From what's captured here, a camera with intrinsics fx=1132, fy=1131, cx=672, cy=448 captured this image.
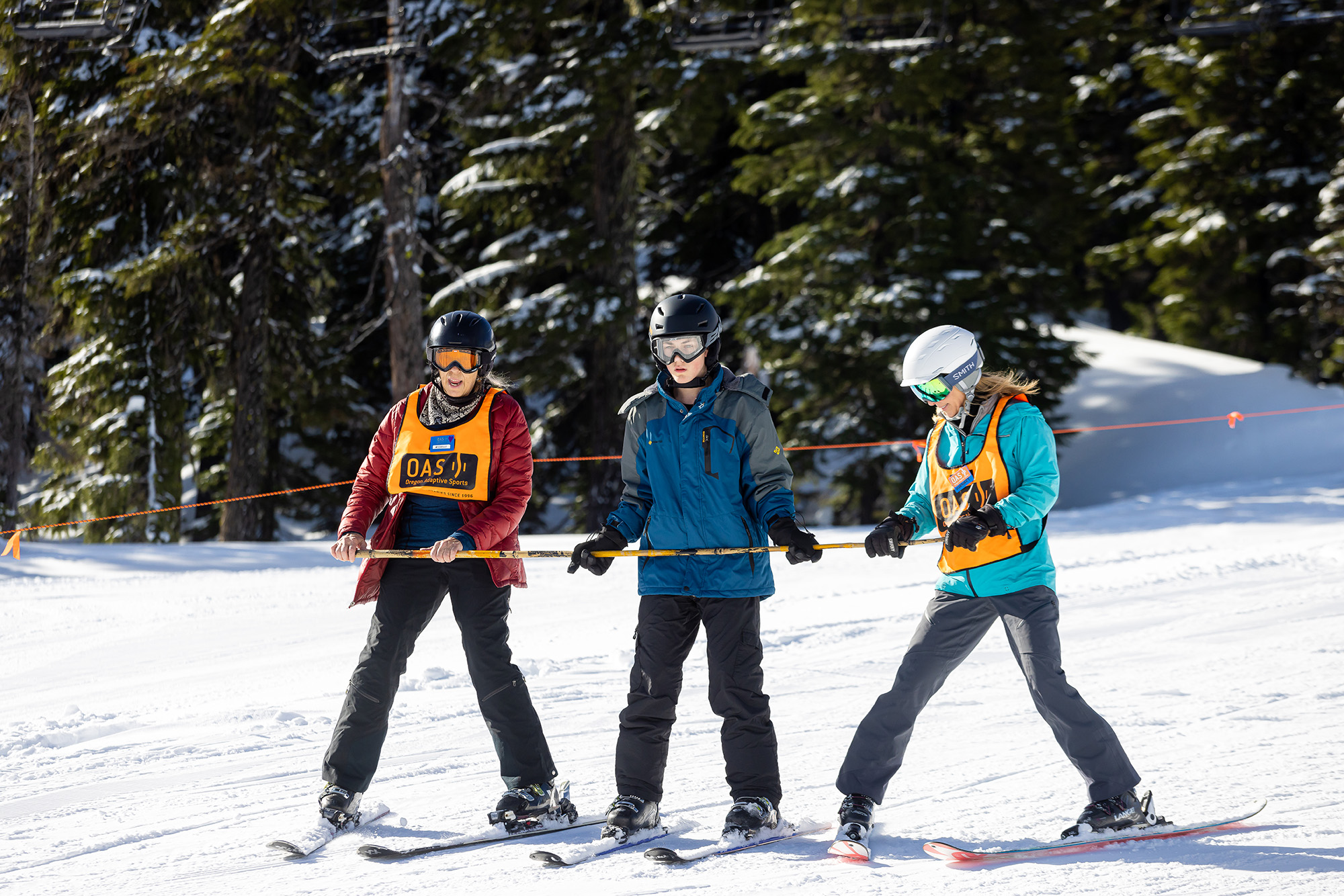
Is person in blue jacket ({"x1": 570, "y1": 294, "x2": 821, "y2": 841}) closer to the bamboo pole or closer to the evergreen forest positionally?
the bamboo pole

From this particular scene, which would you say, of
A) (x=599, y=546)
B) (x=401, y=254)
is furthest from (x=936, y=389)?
(x=401, y=254)

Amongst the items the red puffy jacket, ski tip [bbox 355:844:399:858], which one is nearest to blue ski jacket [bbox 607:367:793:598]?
the red puffy jacket

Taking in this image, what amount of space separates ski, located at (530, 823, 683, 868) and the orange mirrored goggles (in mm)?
1604

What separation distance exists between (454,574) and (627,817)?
987 mm

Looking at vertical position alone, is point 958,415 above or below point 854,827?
above

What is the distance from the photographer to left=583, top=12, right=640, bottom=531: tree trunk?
551 inches

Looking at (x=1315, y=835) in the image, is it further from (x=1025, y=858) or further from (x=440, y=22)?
(x=440, y=22)

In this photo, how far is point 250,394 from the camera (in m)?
14.3

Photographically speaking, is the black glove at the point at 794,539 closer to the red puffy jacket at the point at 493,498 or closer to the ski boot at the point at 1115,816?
the red puffy jacket at the point at 493,498

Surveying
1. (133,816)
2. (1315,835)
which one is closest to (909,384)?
(1315,835)

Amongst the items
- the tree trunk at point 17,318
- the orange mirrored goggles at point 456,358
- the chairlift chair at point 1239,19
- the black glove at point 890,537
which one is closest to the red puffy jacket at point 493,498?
the orange mirrored goggles at point 456,358

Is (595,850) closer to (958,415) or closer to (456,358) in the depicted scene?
(456,358)

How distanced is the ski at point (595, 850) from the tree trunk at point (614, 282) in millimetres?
10118

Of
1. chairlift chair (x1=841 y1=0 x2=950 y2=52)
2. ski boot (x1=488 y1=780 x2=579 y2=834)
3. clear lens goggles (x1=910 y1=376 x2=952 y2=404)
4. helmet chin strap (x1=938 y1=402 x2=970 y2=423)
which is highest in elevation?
chairlift chair (x1=841 y1=0 x2=950 y2=52)
